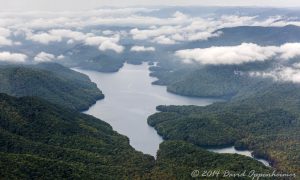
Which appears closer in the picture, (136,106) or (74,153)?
(74,153)

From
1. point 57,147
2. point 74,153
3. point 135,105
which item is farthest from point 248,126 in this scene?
point 135,105

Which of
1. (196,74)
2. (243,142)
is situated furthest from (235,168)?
(196,74)

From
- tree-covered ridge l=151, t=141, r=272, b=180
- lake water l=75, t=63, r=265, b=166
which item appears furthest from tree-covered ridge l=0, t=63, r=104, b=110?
tree-covered ridge l=151, t=141, r=272, b=180

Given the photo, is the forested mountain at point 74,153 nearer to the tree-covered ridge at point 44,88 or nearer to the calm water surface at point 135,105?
the calm water surface at point 135,105

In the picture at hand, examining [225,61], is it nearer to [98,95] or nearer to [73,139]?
[98,95]

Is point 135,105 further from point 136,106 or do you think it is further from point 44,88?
point 44,88

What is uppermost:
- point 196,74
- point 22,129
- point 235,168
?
point 196,74

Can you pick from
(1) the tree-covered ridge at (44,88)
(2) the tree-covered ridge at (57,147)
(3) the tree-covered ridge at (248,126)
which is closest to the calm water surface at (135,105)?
(3) the tree-covered ridge at (248,126)

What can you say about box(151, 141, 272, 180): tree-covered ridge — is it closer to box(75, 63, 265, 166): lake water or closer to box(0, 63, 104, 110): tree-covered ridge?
box(75, 63, 265, 166): lake water
